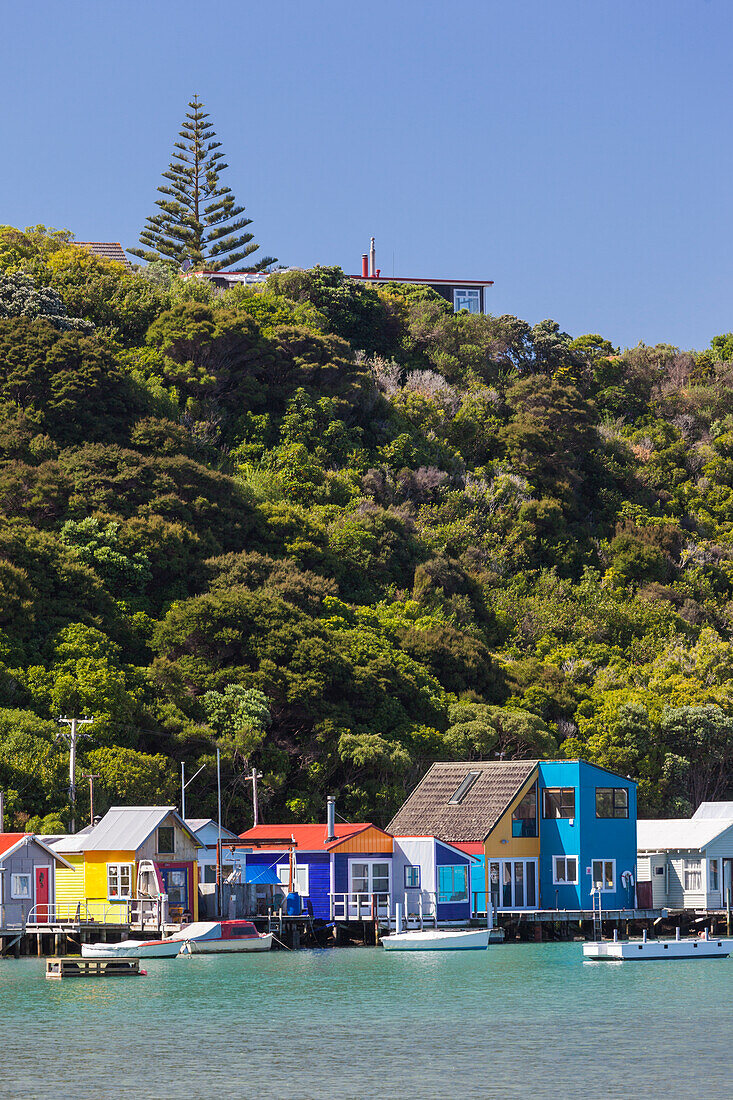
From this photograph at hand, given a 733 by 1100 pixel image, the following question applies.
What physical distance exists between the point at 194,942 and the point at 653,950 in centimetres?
1448

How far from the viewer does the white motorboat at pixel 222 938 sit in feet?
163

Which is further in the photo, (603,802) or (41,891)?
(603,802)

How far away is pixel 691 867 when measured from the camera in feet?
197

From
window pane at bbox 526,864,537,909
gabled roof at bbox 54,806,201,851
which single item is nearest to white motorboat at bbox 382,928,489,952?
window pane at bbox 526,864,537,909

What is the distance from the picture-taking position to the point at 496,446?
9744cm

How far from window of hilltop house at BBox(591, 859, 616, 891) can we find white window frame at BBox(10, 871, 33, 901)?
20.4 meters

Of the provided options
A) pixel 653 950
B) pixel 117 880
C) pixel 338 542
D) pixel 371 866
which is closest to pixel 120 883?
pixel 117 880

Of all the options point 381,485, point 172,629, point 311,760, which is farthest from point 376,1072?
point 381,485

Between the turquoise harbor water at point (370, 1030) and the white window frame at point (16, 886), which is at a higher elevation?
the white window frame at point (16, 886)

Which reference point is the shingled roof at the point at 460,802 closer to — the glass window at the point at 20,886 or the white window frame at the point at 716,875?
the white window frame at the point at 716,875

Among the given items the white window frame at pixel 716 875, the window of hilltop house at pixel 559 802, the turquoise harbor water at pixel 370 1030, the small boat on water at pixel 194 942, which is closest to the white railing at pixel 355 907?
the small boat on water at pixel 194 942

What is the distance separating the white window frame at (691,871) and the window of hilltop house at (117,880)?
22.0m

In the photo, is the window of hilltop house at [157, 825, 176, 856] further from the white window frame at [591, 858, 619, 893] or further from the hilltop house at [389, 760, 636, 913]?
the white window frame at [591, 858, 619, 893]

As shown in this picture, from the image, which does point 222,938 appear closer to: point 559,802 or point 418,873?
point 418,873
